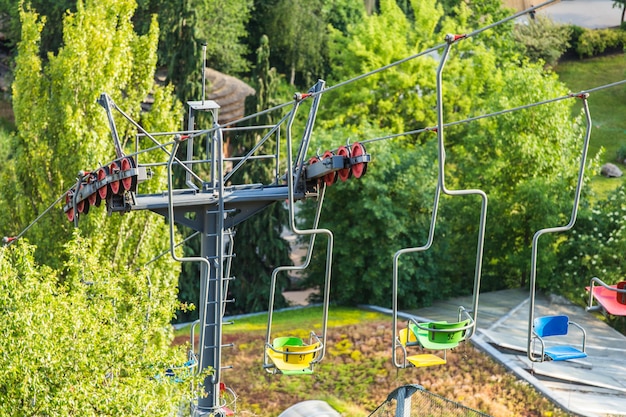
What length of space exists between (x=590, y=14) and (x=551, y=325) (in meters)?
45.0

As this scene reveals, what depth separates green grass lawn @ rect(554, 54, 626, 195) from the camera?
152 ft

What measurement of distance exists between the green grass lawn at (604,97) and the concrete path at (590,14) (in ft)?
9.07

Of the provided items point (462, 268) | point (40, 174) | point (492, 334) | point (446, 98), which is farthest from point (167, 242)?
point (446, 98)

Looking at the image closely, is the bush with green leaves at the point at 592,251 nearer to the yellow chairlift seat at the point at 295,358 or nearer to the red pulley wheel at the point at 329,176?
the red pulley wheel at the point at 329,176

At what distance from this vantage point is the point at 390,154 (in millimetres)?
29562

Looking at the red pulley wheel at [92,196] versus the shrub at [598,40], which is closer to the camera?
the red pulley wheel at [92,196]

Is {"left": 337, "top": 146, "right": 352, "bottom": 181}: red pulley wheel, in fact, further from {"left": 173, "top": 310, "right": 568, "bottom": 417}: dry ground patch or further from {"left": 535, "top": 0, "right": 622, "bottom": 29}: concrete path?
{"left": 535, "top": 0, "right": 622, "bottom": 29}: concrete path

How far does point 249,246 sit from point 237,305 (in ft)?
6.19

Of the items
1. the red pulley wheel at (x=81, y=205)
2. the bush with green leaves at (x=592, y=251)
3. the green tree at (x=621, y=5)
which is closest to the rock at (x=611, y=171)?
the green tree at (x=621, y=5)

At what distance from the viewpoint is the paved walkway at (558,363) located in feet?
74.3

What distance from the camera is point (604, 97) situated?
50.8 meters

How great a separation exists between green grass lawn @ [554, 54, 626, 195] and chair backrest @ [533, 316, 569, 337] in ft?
94.3

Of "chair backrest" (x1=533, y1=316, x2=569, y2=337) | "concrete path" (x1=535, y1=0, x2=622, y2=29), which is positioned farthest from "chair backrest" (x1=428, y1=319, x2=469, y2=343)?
"concrete path" (x1=535, y1=0, x2=622, y2=29)

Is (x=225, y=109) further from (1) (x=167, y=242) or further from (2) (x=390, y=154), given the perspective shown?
(1) (x=167, y=242)
